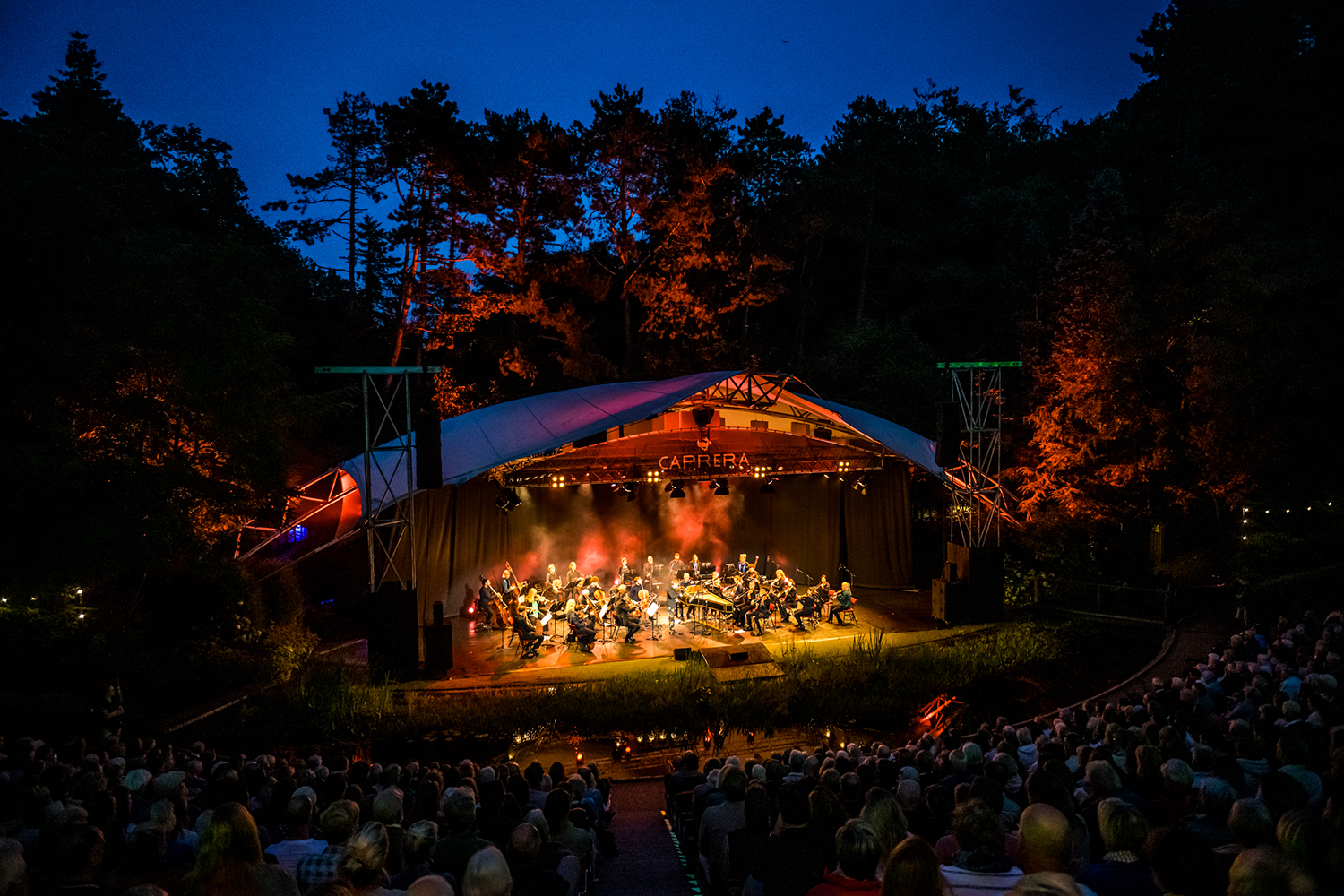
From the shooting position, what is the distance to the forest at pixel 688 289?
886 centimetres

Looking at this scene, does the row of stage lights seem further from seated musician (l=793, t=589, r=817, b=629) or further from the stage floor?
seated musician (l=793, t=589, r=817, b=629)

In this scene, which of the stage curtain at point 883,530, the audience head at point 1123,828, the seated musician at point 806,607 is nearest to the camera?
the audience head at point 1123,828

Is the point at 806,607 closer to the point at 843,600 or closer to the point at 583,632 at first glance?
the point at 843,600

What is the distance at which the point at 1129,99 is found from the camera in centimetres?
2652

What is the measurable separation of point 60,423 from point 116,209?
6344 millimetres

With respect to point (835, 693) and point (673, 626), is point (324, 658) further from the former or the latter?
point (835, 693)

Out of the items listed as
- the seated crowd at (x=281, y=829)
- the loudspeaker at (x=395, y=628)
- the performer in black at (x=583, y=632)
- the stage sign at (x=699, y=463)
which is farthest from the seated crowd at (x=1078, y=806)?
the stage sign at (x=699, y=463)

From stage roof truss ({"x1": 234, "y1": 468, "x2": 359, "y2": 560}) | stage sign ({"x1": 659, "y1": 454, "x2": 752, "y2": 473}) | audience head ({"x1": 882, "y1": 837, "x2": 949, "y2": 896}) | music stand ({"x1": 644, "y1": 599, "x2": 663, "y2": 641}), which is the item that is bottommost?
music stand ({"x1": 644, "y1": 599, "x2": 663, "y2": 641})

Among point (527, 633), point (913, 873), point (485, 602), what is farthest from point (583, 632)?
point (913, 873)

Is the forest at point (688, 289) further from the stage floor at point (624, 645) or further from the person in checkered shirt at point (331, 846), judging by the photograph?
the person in checkered shirt at point (331, 846)

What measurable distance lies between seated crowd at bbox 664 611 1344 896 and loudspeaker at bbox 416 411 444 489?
561 cm

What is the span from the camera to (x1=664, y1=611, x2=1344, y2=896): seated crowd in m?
2.43

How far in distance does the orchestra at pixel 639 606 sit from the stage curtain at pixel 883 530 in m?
2.98

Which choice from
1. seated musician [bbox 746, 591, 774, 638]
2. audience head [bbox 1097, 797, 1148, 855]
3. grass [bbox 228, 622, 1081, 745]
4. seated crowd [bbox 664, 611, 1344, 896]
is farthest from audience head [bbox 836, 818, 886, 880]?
seated musician [bbox 746, 591, 774, 638]
